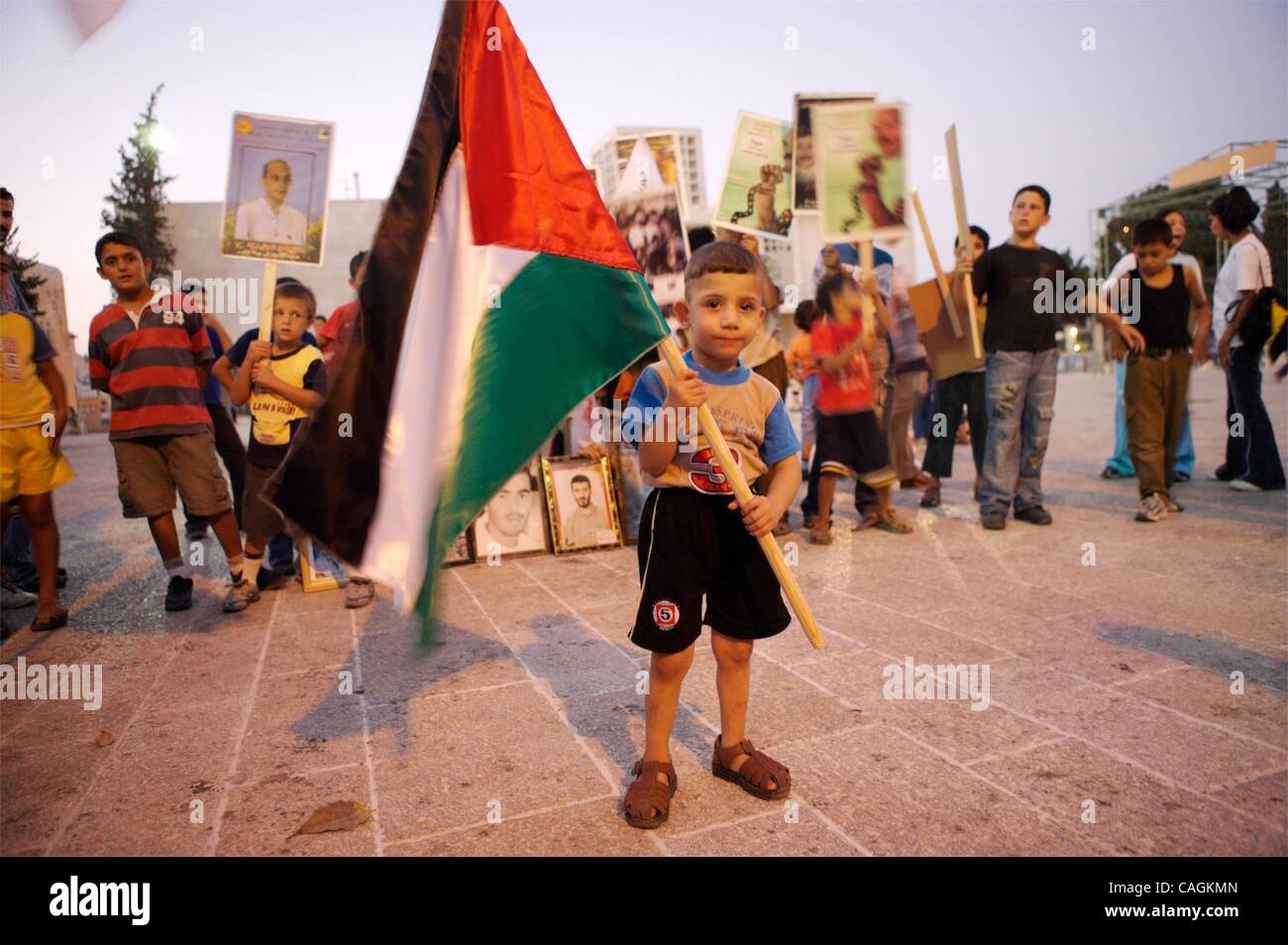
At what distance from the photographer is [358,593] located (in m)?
4.95

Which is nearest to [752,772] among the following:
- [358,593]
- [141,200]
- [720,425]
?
[720,425]

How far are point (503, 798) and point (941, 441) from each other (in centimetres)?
624

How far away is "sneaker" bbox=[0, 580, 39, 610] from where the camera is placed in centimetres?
507

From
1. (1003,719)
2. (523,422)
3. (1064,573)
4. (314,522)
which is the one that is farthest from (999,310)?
(314,522)

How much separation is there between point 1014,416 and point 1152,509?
4.04 ft

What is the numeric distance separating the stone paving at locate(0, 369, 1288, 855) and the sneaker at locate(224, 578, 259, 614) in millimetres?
80

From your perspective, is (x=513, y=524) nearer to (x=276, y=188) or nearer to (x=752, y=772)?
(x=276, y=188)

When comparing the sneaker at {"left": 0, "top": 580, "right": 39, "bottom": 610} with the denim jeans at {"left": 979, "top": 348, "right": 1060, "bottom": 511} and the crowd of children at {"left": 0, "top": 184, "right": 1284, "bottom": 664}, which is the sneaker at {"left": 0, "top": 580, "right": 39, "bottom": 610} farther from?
the denim jeans at {"left": 979, "top": 348, "right": 1060, "bottom": 511}

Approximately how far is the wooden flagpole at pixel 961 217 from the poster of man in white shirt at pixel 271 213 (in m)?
3.92

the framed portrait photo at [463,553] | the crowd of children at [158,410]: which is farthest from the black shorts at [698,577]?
the framed portrait photo at [463,553]

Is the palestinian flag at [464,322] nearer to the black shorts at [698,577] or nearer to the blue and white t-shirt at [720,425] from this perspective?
the blue and white t-shirt at [720,425]

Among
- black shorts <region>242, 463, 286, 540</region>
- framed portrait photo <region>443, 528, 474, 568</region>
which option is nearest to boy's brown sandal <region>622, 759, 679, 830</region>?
black shorts <region>242, 463, 286, 540</region>

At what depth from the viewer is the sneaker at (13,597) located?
507 centimetres
